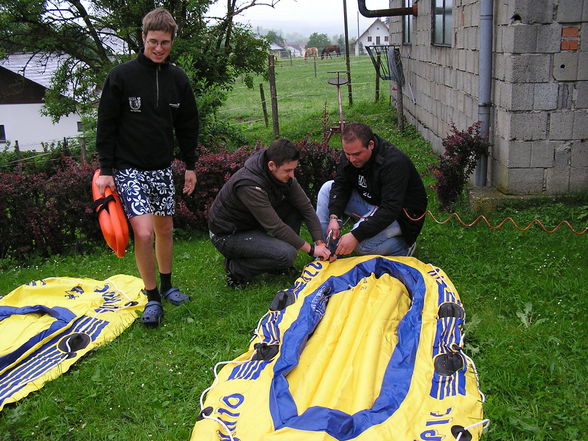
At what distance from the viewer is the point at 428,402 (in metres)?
2.63

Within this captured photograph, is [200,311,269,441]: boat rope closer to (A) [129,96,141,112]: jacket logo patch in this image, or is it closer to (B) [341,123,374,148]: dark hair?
(B) [341,123,374,148]: dark hair

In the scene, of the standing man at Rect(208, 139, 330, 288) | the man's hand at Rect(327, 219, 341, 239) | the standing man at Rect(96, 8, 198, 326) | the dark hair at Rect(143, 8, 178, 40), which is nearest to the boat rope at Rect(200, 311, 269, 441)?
the standing man at Rect(208, 139, 330, 288)

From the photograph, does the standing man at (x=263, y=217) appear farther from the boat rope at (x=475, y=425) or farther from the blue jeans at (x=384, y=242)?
the boat rope at (x=475, y=425)

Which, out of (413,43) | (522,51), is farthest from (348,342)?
(413,43)

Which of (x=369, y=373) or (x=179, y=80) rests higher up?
(x=179, y=80)

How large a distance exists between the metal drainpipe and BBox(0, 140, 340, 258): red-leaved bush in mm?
1523

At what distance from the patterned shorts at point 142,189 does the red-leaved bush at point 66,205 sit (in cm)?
202

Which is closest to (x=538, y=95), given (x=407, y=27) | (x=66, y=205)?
(x=66, y=205)

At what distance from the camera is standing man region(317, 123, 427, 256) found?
Result: 13.5ft

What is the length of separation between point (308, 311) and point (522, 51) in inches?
122

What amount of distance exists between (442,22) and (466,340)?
5.55 m

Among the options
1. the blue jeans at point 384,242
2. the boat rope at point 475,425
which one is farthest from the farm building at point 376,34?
the boat rope at point 475,425

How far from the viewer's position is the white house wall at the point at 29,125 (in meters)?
31.0

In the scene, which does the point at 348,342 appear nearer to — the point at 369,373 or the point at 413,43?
the point at 369,373
